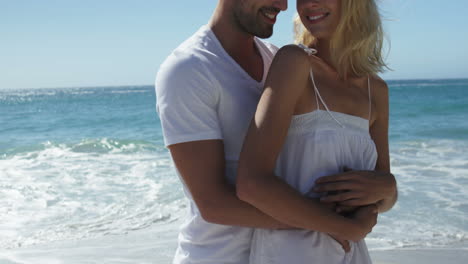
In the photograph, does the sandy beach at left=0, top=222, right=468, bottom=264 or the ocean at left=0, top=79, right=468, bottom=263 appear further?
the ocean at left=0, top=79, right=468, bottom=263

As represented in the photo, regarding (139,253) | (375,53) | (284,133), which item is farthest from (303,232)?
(139,253)

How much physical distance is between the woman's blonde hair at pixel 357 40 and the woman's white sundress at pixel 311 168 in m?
0.30

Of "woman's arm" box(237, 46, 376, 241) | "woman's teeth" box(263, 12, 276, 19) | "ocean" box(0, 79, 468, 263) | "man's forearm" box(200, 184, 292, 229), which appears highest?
"woman's teeth" box(263, 12, 276, 19)

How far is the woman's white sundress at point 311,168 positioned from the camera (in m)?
1.83

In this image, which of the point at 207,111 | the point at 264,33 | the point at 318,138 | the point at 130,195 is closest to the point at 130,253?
the point at 130,195

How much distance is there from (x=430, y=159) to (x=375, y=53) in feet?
25.9

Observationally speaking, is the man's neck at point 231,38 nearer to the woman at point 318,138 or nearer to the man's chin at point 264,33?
the man's chin at point 264,33

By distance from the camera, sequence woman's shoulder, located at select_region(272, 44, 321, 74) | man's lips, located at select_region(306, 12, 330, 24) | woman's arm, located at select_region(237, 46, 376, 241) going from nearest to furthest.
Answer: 1. woman's arm, located at select_region(237, 46, 376, 241)
2. woman's shoulder, located at select_region(272, 44, 321, 74)
3. man's lips, located at select_region(306, 12, 330, 24)

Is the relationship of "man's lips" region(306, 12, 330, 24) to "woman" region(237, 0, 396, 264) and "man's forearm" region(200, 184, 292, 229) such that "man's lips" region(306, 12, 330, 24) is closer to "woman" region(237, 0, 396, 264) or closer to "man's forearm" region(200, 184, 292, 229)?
"woman" region(237, 0, 396, 264)

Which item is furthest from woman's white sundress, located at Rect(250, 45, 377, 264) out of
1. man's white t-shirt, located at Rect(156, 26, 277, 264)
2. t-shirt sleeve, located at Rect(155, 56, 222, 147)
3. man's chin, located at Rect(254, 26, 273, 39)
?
man's chin, located at Rect(254, 26, 273, 39)

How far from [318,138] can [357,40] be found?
544 mm

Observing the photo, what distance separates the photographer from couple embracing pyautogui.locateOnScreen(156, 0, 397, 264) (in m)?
1.74

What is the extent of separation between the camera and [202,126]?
1.85 m

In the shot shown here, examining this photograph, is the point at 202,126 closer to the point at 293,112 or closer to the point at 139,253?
the point at 293,112
